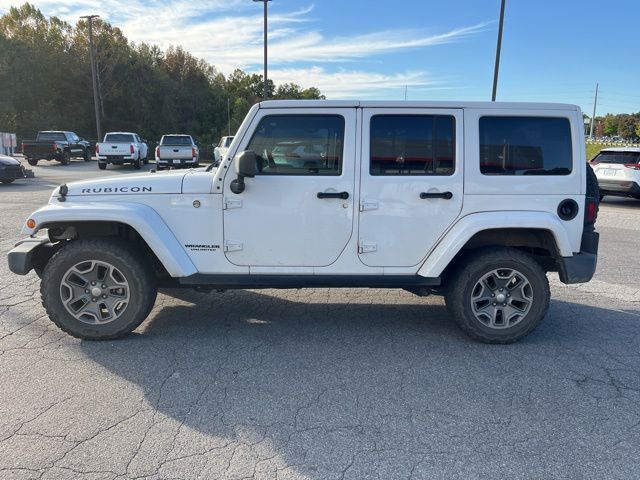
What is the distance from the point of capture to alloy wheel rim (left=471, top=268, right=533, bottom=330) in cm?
408

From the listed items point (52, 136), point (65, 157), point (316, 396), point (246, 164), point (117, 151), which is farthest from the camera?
point (52, 136)

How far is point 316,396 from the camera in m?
3.24

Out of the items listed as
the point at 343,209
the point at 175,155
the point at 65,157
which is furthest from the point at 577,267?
the point at 65,157

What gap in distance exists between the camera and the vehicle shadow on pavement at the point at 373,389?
2.64 m

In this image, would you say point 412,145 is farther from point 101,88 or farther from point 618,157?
point 101,88

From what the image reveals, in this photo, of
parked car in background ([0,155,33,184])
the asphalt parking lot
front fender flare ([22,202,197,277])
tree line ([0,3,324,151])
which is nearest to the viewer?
the asphalt parking lot

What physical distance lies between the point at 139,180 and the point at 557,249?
11.7ft

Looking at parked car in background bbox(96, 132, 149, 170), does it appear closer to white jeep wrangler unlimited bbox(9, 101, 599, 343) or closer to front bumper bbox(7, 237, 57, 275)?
front bumper bbox(7, 237, 57, 275)

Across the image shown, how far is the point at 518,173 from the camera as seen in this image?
156 inches

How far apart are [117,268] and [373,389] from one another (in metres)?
2.28

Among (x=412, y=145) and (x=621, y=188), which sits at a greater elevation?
(x=412, y=145)

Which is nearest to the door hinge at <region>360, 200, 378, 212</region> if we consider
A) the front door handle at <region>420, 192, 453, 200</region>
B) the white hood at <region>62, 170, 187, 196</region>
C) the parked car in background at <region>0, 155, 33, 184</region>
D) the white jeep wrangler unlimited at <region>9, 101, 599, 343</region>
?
the white jeep wrangler unlimited at <region>9, 101, 599, 343</region>

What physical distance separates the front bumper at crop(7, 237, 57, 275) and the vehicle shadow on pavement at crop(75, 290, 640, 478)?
2.87 feet

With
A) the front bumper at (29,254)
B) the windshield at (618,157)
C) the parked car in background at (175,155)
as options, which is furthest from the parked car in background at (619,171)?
the parked car in background at (175,155)
